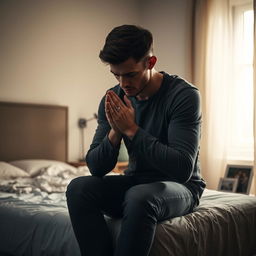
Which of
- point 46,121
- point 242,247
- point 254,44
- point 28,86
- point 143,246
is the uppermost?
point 254,44

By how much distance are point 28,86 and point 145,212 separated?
2.98 m

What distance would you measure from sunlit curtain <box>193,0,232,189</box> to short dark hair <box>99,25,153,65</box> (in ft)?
9.52

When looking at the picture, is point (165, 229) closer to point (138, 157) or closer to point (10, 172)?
point (138, 157)

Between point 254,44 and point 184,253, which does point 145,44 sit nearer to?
point 184,253

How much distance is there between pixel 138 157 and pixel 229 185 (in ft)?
7.17

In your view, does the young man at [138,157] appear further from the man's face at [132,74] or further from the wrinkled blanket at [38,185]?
the wrinkled blanket at [38,185]

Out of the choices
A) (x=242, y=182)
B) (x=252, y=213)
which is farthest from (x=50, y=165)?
(x=252, y=213)

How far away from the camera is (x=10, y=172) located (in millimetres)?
3342

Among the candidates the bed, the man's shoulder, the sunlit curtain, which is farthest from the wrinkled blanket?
the sunlit curtain

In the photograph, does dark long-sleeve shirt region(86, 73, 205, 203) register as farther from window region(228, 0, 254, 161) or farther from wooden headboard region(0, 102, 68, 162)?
window region(228, 0, 254, 161)

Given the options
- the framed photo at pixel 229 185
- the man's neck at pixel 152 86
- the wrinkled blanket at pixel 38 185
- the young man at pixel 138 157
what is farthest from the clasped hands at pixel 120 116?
the framed photo at pixel 229 185

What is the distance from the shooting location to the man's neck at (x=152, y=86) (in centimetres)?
178

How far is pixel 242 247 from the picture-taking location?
80.7 inches

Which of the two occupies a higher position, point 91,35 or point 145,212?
point 91,35
